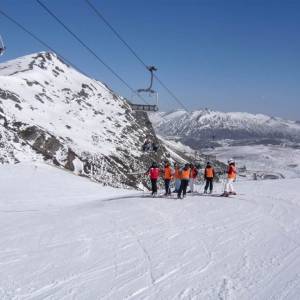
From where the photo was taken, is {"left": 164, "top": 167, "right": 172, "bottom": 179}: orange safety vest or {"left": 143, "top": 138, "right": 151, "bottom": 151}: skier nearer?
{"left": 164, "top": 167, "right": 172, "bottom": 179}: orange safety vest

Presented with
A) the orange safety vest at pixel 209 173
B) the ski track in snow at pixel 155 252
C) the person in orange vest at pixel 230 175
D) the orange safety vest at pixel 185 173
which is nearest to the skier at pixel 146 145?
the orange safety vest at pixel 209 173

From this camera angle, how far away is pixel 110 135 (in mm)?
120938

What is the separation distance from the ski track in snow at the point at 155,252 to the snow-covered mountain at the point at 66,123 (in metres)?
38.1

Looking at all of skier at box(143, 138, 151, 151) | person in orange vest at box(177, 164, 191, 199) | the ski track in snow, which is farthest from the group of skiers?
skier at box(143, 138, 151, 151)

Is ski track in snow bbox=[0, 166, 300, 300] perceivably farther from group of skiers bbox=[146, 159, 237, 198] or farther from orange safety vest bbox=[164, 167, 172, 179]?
orange safety vest bbox=[164, 167, 172, 179]

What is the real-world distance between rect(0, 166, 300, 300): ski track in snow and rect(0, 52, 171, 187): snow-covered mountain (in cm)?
3813

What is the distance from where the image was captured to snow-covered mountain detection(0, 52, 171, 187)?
80.2 m

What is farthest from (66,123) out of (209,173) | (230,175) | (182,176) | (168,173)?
(230,175)

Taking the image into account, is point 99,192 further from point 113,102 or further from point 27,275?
point 113,102

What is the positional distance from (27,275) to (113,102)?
137800 millimetres

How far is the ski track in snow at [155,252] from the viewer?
930 cm

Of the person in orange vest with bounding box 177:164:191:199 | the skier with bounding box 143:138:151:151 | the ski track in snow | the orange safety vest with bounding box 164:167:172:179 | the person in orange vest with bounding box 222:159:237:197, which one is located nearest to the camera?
the ski track in snow

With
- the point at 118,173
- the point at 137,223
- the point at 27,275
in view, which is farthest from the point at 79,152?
the point at 27,275

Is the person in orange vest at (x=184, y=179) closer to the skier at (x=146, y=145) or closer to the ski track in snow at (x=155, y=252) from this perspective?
the ski track in snow at (x=155, y=252)
